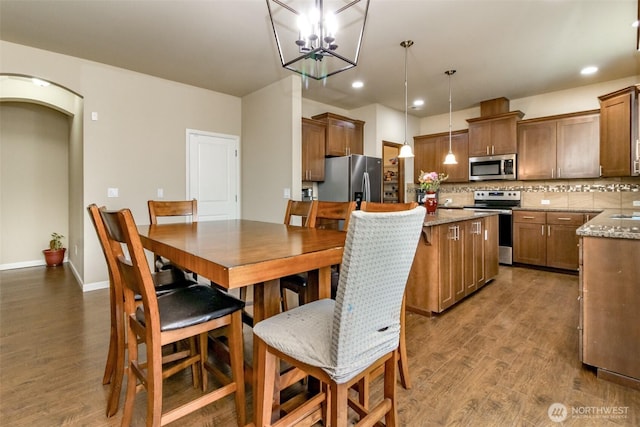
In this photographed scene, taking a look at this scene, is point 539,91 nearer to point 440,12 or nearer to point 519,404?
point 440,12

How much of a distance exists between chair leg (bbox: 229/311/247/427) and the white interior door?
3.42 meters

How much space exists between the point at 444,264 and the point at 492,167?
308 cm

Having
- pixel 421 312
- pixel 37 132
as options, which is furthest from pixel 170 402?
pixel 37 132

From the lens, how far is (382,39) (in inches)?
122

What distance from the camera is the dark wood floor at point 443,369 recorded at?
1541 mm

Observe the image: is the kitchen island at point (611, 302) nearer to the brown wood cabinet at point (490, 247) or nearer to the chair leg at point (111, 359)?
the brown wood cabinet at point (490, 247)

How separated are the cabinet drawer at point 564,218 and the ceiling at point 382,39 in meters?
1.80

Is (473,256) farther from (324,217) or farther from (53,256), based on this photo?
(53,256)

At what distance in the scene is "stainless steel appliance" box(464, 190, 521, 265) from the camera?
187 inches

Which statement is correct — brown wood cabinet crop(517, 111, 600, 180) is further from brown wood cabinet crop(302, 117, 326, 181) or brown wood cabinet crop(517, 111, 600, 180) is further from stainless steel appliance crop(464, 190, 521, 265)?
brown wood cabinet crop(302, 117, 326, 181)

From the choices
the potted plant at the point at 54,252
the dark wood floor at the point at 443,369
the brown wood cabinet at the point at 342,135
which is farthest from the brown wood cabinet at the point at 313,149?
the potted plant at the point at 54,252

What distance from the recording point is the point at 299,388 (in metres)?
1.77

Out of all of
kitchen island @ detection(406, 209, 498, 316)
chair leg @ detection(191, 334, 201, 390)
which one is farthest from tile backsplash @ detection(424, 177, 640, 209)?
chair leg @ detection(191, 334, 201, 390)

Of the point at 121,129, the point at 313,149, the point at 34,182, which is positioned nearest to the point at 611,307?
the point at 313,149
